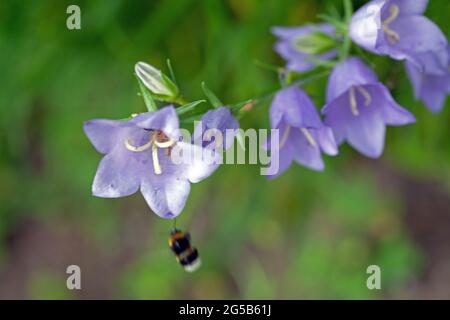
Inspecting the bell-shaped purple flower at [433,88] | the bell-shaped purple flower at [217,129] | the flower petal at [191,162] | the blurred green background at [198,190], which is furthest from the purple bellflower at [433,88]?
the flower petal at [191,162]

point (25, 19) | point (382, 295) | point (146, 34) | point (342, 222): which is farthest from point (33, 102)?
point (382, 295)

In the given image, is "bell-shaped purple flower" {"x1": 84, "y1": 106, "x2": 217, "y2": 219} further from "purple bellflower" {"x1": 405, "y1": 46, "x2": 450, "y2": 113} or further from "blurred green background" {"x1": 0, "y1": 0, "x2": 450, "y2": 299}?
"blurred green background" {"x1": 0, "y1": 0, "x2": 450, "y2": 299}

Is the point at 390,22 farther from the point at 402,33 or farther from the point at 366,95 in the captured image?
the point at 366,95

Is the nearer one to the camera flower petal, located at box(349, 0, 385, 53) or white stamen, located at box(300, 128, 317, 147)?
flower petal, located at box(349, 0, 385, 53)

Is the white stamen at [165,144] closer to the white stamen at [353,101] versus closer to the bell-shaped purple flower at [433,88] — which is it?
the white stamen at [353,101]

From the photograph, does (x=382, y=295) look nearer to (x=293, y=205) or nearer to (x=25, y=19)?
(x=293, y=205)

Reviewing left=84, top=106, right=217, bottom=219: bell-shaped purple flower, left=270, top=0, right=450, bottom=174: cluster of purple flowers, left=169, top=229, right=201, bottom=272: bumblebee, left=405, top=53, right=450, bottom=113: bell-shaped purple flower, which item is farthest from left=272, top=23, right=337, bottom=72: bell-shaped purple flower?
left=169, top=229, right=201, bottom=272: bumblebee

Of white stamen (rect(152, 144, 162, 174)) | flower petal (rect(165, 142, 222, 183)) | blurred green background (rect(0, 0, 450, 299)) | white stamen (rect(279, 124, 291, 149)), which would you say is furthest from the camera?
blurred green background (rect(0, 0, 450, 299))
